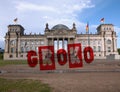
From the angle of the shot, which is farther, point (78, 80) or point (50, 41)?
point (50, 41)

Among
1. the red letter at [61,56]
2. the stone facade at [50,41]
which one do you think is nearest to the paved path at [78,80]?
the red letter at [61,56]

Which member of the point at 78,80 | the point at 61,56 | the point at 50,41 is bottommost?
the point at 78,80

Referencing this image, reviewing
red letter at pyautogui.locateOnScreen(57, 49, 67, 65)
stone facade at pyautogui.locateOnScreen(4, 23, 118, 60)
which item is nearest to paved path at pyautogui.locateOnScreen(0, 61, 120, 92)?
red letter at pyautogui.locateOnScreen(57, 49, 67, 65)

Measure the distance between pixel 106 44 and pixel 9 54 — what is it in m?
69.6

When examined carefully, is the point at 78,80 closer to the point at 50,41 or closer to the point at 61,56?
the point at 61,56

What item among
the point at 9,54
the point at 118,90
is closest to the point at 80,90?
the point at 118,90

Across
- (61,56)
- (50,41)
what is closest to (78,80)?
(61,56)

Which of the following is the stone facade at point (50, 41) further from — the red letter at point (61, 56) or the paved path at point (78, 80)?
the paved path at point (78, 80)

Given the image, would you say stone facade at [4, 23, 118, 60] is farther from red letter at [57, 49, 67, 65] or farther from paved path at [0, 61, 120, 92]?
paved path at [0, 61, 120, 92]

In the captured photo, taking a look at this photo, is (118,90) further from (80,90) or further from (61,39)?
(61,39)

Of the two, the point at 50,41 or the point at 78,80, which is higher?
the point at 50,41

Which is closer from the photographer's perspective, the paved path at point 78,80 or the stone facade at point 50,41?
the paved path at point 78,80

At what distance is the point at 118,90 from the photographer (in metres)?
11.8

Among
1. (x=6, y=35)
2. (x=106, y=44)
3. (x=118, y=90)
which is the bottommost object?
(x=118, y=90)
